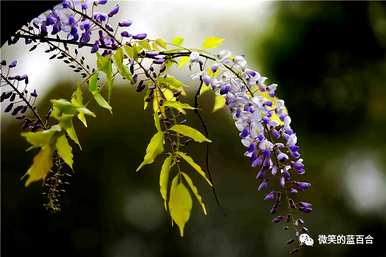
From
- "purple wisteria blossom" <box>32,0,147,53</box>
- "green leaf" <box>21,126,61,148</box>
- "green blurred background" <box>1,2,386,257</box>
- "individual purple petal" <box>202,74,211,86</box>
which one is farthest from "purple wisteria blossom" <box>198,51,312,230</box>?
"green blurred background" <box>1,2,386,257</box>

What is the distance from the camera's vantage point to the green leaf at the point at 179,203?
57 centimetres

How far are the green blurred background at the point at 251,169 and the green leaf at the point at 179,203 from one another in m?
3.07

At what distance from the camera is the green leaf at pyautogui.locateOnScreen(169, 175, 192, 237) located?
1.86 feet

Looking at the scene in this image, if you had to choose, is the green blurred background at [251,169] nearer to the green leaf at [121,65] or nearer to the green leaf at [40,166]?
the green leaf at [121,65]

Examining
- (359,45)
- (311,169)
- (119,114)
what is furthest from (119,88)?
(359,45)

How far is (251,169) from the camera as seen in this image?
3906 millimetres

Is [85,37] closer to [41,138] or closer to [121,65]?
[121,65]

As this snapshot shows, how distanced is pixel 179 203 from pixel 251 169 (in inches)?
132

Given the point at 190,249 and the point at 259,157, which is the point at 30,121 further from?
the point at 190,249

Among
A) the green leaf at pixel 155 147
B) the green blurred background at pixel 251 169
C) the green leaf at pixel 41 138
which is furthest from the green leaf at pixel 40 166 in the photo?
the green blurred background at pixel 251 169

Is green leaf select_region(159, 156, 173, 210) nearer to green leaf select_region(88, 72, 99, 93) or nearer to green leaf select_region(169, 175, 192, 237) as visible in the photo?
green leaf select_region(169, 175, 192, 237)

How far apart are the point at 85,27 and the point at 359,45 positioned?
373cm

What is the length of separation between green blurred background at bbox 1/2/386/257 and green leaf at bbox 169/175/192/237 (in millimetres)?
3075

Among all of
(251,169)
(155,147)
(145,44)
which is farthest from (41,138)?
(251,169)
